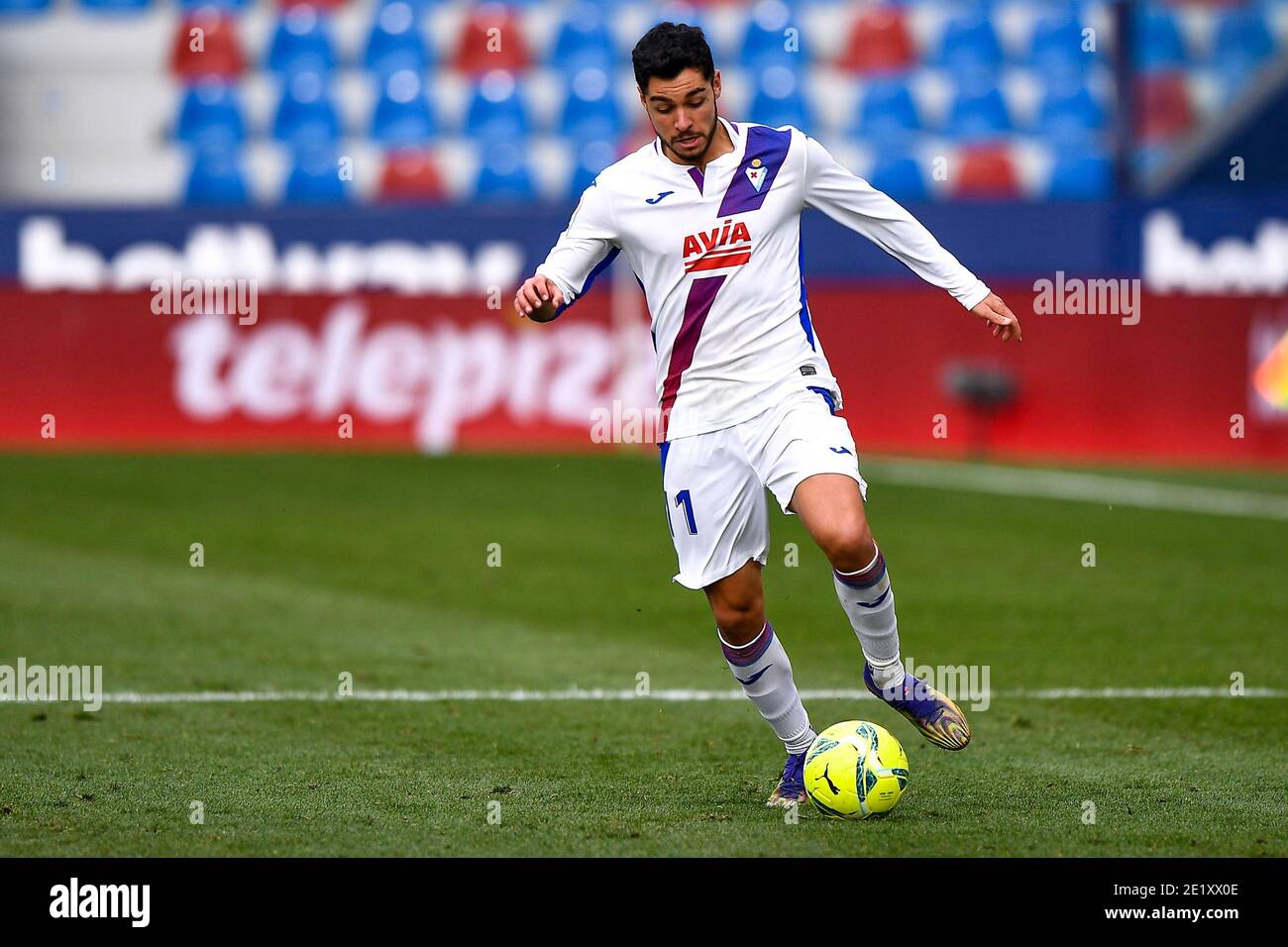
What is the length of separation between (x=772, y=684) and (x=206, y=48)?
16.0m

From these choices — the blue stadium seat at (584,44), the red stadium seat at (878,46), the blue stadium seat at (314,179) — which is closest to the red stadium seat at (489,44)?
the blue stadium seat at (584,44)

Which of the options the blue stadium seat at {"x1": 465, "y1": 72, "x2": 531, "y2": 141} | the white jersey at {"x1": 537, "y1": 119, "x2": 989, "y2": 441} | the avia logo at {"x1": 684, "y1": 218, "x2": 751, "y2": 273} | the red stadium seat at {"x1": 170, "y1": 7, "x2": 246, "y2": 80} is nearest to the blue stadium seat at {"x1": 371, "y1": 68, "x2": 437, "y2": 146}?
the blue stadium seat at {"x1": 465, "y1": 72, "x2": 531, "y2": 141}

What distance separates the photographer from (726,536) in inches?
209

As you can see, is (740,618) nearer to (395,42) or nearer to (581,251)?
(581,251)

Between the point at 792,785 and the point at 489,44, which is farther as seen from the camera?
the point at 489,44

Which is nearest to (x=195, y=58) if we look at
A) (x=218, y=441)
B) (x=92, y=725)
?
(x=218, y=441)

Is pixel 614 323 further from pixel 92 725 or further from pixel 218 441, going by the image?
pixel 92 725

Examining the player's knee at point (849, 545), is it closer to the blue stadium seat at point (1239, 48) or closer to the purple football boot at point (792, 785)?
the purple football boot at point (792, 785)

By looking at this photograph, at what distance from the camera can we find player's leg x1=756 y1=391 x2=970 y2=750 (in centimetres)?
513

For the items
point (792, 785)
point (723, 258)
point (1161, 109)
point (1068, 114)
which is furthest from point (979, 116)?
point (792, 785)

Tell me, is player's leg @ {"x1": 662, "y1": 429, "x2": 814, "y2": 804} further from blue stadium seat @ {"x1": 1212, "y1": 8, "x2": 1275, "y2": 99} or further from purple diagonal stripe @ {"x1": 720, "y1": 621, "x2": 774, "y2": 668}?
blue stadium seat @ {"x1": 1212, "y1": 8, "x2": 1275, "y2": 99}

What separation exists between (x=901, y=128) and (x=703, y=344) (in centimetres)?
1493

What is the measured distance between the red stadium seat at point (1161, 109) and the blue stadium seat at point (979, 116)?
172 cm

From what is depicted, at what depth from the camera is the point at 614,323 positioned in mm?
16500
